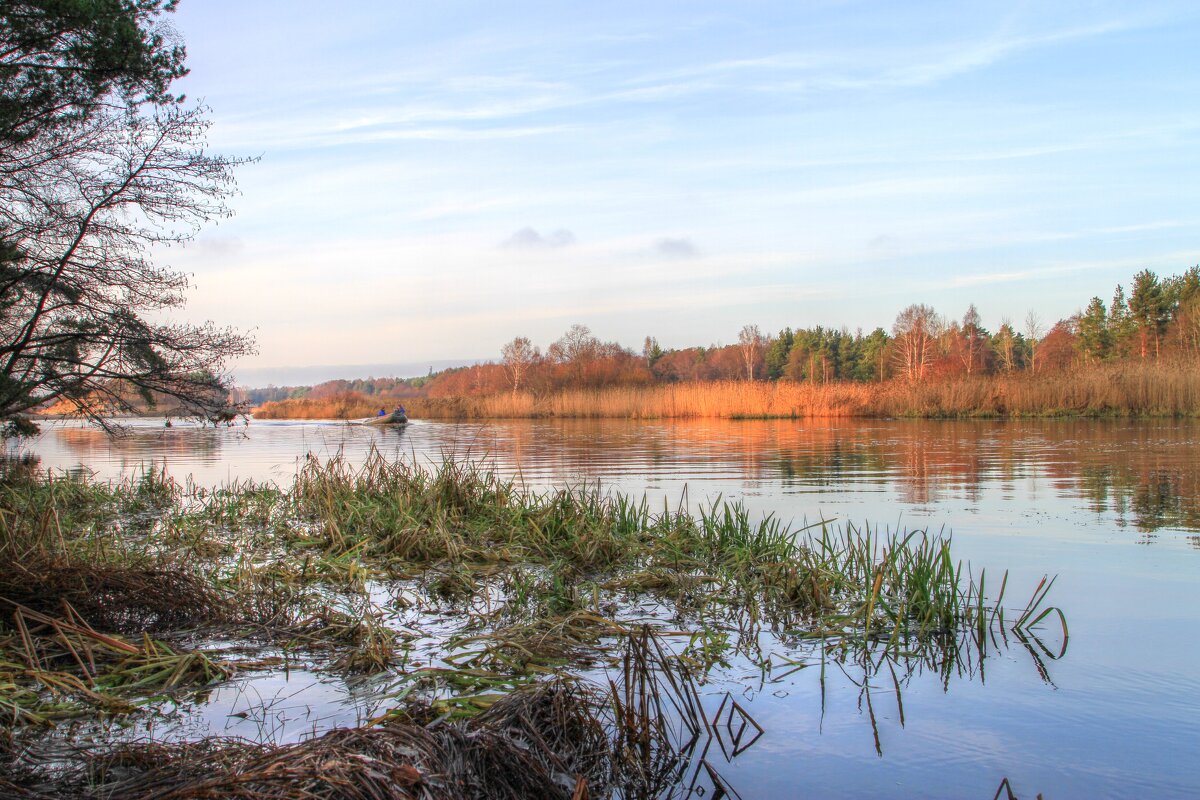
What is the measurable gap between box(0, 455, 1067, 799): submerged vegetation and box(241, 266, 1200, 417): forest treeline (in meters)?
28.8

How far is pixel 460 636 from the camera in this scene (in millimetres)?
4742

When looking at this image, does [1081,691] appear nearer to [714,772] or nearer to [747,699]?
[747,699]

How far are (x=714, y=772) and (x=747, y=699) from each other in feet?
2.93

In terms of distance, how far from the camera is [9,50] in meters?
10.4

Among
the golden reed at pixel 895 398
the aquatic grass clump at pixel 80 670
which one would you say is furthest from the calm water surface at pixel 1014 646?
the golden reed at pixel 895 398

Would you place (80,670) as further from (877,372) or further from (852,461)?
(877,372)

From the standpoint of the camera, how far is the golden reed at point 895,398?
30453 millimetres

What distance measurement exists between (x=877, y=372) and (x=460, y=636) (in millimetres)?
81884

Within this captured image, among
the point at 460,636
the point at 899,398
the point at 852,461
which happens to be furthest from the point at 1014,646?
the point at 899,398

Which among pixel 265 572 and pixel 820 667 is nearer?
pixel 820 667

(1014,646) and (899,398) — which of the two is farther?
(899,398)

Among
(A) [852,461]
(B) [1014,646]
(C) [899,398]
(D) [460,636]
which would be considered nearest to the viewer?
(D) [460,636]

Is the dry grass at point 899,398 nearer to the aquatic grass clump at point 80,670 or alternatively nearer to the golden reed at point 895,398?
the golden reed at point 895,398

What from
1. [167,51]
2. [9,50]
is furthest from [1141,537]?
[9,50]
